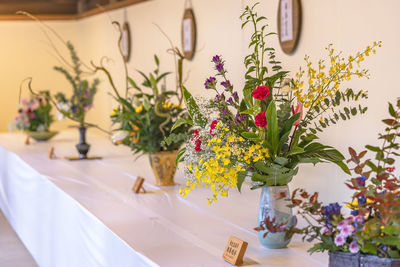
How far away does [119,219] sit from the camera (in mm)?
2053

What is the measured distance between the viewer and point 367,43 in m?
2.24

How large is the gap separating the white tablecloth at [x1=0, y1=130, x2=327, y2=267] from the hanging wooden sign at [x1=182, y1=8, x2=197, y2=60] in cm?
90

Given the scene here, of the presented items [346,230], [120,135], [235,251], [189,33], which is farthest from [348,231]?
[189,33]

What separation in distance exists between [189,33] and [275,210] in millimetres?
2705

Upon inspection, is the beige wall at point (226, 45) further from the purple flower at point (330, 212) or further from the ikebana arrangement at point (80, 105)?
the purple flower at point (330, 212)

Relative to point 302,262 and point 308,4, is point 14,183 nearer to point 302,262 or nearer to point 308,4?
point 308,4

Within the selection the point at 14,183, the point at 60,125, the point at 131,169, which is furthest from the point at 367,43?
the point at 60,125

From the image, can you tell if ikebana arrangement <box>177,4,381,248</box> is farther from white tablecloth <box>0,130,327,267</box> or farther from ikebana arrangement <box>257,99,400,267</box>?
ikebana arrangement <box>257,99,400,267</box>

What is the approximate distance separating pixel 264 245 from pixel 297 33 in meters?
1.32

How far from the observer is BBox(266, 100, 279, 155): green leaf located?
1.56 meters

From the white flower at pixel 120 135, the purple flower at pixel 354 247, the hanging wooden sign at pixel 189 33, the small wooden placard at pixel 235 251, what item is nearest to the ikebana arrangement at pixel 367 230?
the purple flower at pixel 354 247

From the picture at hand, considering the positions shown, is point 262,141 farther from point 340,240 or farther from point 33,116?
point 33,116

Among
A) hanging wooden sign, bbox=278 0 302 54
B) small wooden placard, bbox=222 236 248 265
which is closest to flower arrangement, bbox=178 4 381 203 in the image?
small wooden placard, bbox=222 236 248 265

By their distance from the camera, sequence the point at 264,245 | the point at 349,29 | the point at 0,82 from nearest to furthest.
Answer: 1. the point at 264,245
2. the point at 349,29
3. the point at 0,82
